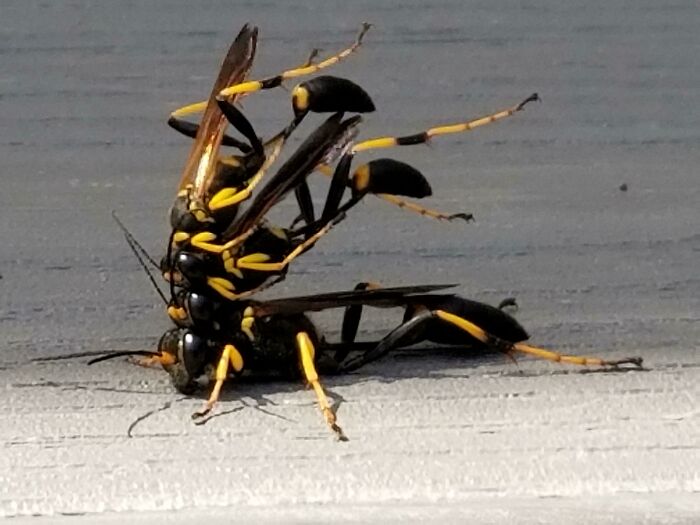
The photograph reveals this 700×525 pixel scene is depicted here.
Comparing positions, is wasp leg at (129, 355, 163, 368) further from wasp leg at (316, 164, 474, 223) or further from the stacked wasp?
wasp leg at (316, 164, 474, 223)

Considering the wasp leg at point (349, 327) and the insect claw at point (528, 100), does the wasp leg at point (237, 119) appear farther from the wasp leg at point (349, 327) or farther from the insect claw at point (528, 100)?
the insect claw at point (528, 100)

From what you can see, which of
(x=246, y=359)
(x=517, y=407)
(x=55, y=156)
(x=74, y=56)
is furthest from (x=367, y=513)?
(x=74, y=56)

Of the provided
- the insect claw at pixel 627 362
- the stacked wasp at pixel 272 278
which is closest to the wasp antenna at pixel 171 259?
the stacked wasp at pixel 272 278

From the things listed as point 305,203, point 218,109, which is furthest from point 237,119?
point 305,203

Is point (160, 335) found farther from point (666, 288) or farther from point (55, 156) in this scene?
point (666, 288)

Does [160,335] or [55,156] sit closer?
[160,335]

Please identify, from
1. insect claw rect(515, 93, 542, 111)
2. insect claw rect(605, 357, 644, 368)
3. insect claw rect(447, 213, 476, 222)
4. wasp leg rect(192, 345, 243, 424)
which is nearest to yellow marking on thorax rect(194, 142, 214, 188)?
wasp leg rect(192, 345, 243, 424)
